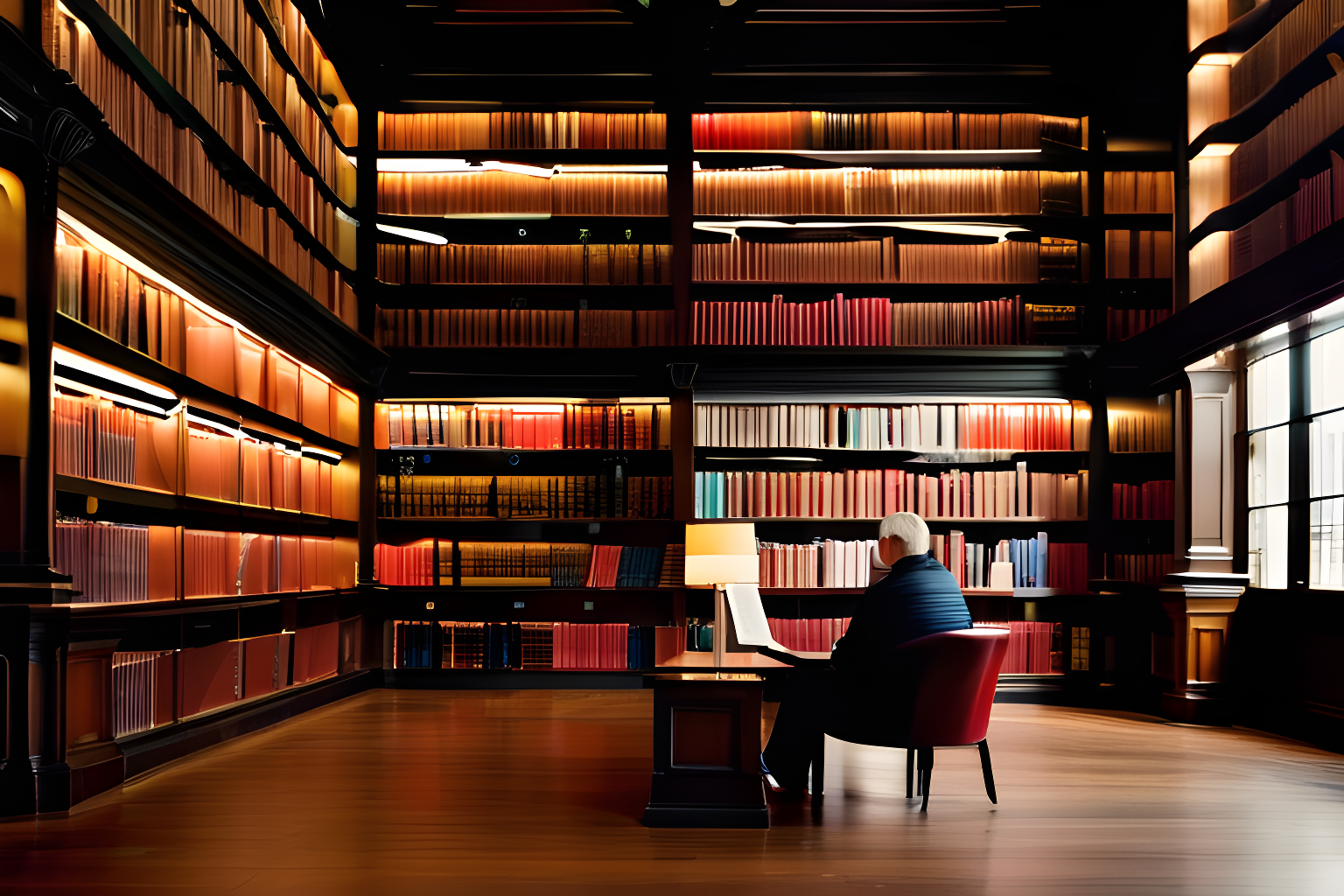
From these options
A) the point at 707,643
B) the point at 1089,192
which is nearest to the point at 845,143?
the point at 1089,192

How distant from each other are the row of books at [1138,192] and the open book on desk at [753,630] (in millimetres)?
3996

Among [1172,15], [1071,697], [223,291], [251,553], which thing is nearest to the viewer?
[223,291]

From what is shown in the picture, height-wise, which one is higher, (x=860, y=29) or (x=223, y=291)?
(x=860, y=29)

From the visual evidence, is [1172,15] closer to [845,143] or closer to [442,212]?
[845,143]

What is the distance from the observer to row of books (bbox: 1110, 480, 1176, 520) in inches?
279

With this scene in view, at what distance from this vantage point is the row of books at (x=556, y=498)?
752 centimetres

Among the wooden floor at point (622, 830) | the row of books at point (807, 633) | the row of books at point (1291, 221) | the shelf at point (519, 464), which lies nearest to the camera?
the wooden floor at point (622, 830)

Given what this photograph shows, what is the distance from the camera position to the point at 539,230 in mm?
7766

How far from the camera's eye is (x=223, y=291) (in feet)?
17.6

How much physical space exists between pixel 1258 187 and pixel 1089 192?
1595mm

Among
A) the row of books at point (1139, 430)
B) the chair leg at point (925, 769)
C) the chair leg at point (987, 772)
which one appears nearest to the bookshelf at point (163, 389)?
the chair leg at point (925, 769)

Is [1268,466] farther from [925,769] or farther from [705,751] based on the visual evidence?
[705,751]

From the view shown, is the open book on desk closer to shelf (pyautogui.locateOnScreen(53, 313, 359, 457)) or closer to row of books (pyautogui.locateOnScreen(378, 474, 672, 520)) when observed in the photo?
row of books (pyautogui.locateOnScreen(378, 474, 672, 520))

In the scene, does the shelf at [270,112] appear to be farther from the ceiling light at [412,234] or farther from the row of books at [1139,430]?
the row of books at [1139,430]
